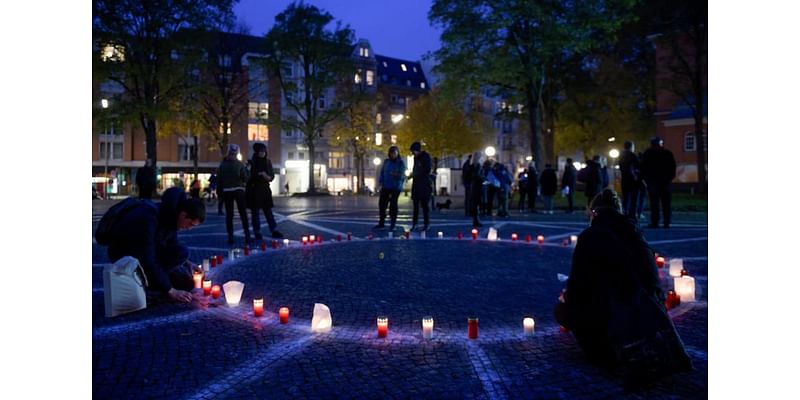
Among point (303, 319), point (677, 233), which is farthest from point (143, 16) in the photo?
point (303, 319)

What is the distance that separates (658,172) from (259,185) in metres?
9.12

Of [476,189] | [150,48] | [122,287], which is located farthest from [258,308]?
[150,48]

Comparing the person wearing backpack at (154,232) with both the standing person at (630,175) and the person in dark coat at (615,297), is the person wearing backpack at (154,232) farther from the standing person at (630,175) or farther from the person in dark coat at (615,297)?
the standing person at (630,175)

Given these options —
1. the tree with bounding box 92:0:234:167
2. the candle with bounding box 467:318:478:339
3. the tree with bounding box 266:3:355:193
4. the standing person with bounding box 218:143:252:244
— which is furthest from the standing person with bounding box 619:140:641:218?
the tree with bounding box 266:3:355:193

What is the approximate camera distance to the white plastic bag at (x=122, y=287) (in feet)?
18.2

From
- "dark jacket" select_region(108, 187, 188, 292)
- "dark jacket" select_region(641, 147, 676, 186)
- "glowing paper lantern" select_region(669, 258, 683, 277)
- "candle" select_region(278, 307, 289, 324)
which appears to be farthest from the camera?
"dark jacket" select_region(641, 147, 676, 186)

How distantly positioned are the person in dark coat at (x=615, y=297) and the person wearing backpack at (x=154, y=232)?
11.8 ft

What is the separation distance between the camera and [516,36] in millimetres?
27781

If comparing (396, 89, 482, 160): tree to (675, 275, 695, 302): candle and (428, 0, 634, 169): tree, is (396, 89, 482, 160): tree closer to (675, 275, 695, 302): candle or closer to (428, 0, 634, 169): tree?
(428, 0, 634, 169): tree

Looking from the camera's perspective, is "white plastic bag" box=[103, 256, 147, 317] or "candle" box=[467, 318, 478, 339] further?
"white plastic bag" box=[103, 256, 147, 317]

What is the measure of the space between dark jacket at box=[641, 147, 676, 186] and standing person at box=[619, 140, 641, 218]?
0.44 metres

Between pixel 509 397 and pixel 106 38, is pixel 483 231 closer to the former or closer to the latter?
pixel 509 397

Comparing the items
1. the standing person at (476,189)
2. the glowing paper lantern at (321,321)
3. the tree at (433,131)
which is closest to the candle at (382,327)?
the glowing paper lantern at (321,321)

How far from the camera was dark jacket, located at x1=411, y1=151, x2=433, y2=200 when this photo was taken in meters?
13.7
